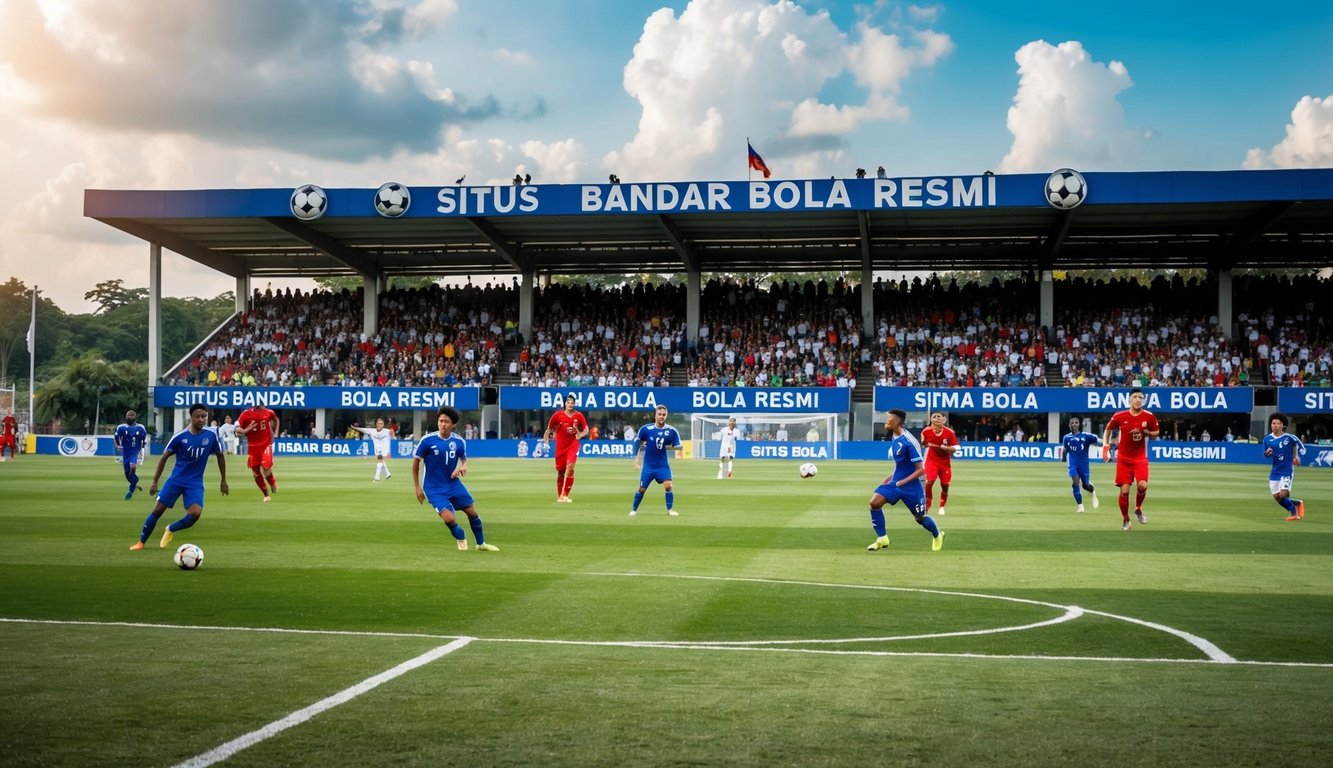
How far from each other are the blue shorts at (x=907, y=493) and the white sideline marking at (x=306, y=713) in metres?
8.70

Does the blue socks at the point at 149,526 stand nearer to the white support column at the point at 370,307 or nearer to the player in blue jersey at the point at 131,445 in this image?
the player in blue jersey at the point at 131,445

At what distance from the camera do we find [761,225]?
58.0 metres

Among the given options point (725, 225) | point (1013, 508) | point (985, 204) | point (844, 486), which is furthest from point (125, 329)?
point (1013, 508)

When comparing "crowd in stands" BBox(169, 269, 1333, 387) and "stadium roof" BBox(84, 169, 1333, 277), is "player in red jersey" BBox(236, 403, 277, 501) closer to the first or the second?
"stadium roof" BBox(84, 169, 1333, 277)

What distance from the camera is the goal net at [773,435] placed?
5766 cm

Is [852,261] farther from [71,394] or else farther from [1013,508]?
[71,394]

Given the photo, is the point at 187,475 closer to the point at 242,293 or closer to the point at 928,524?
the point at 928,524

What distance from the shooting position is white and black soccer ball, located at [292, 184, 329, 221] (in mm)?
56125

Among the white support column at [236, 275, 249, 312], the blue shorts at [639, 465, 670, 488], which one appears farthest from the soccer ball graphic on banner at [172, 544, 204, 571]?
the white support column at [236, 275, 249, 312]

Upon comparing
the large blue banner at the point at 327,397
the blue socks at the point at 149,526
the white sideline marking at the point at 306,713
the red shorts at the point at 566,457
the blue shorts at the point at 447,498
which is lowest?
the white sideline marking at the point at 306,713

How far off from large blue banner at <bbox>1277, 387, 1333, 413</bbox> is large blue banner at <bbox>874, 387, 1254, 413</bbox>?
4.47 ft

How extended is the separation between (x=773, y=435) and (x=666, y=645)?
162 feet

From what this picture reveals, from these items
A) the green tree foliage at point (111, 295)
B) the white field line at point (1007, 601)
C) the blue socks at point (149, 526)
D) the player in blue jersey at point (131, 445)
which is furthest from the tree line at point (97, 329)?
the white field line at point (1007, 601)

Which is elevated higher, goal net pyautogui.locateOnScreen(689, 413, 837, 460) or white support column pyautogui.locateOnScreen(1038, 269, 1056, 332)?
white support column pyautogui.locateOnScreen(1038, 269, 1056, 332)
